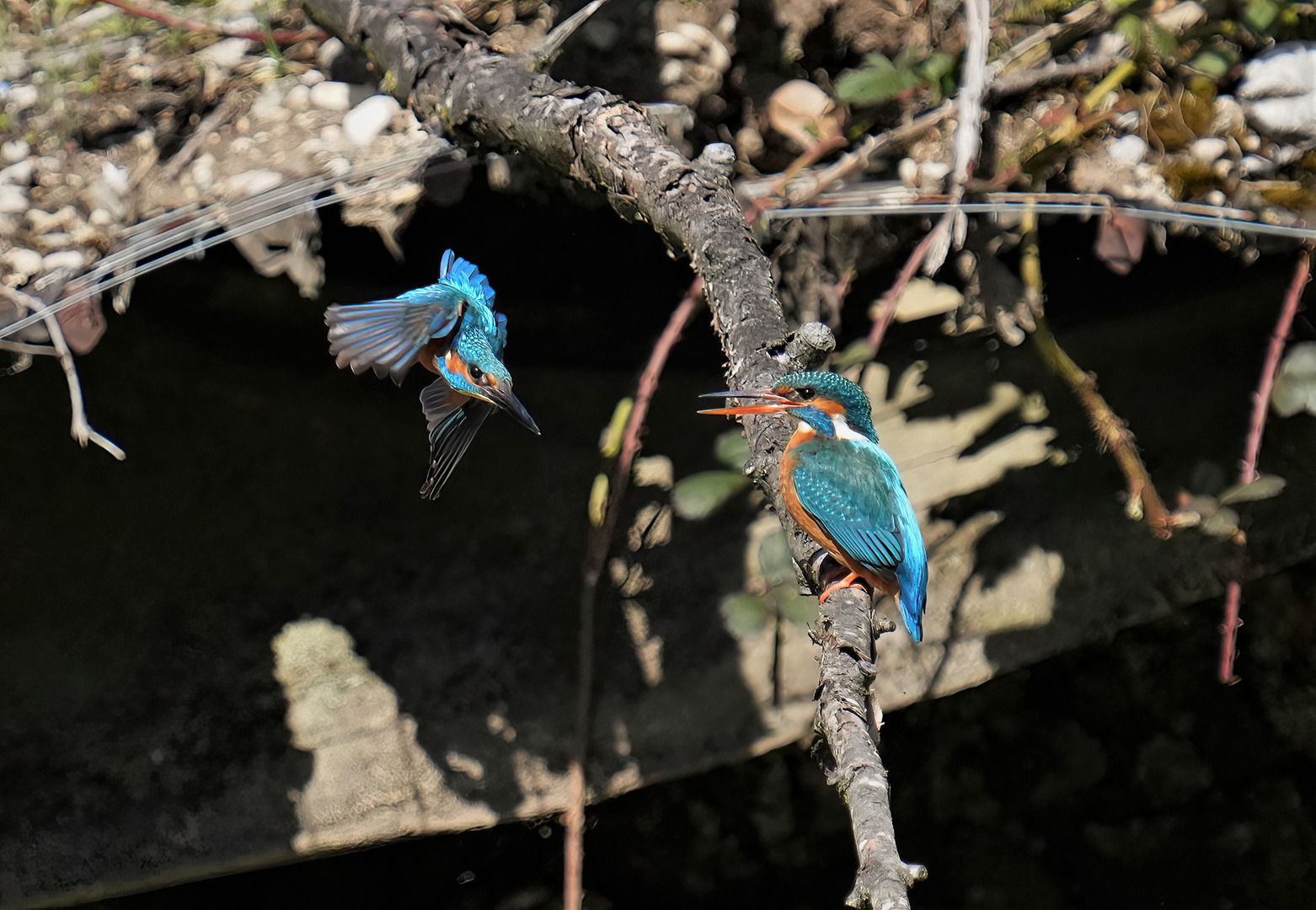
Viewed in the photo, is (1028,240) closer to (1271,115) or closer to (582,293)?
(1271,115)

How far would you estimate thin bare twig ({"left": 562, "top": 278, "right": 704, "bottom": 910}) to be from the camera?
2.15 m

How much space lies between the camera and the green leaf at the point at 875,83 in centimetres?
220

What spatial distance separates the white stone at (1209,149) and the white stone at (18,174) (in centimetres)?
239

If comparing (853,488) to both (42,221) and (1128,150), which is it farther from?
(42,221)

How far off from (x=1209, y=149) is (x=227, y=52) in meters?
2.11

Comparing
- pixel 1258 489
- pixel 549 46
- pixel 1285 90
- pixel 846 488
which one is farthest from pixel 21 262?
pixel 1285 90

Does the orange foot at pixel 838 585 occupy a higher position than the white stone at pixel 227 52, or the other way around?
the white stone at pixel 227 52

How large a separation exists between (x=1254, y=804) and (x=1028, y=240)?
1929 mm

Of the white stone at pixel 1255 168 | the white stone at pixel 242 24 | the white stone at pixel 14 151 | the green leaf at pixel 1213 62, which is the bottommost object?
the white stone at pixel 14 151

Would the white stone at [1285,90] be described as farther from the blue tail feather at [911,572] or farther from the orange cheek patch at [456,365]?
the orange cheek patch at [456,365]

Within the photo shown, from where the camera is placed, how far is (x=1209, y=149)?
238cm

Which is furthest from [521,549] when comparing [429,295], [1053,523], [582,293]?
[429,295]

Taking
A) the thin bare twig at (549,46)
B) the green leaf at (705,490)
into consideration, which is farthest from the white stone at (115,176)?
the green leaf at (705,490)

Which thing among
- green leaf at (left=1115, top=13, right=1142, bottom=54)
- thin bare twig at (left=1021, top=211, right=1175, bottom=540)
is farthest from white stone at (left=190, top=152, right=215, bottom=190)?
green leaf at (left=1115, top=13, right=1142, bottom=54)
